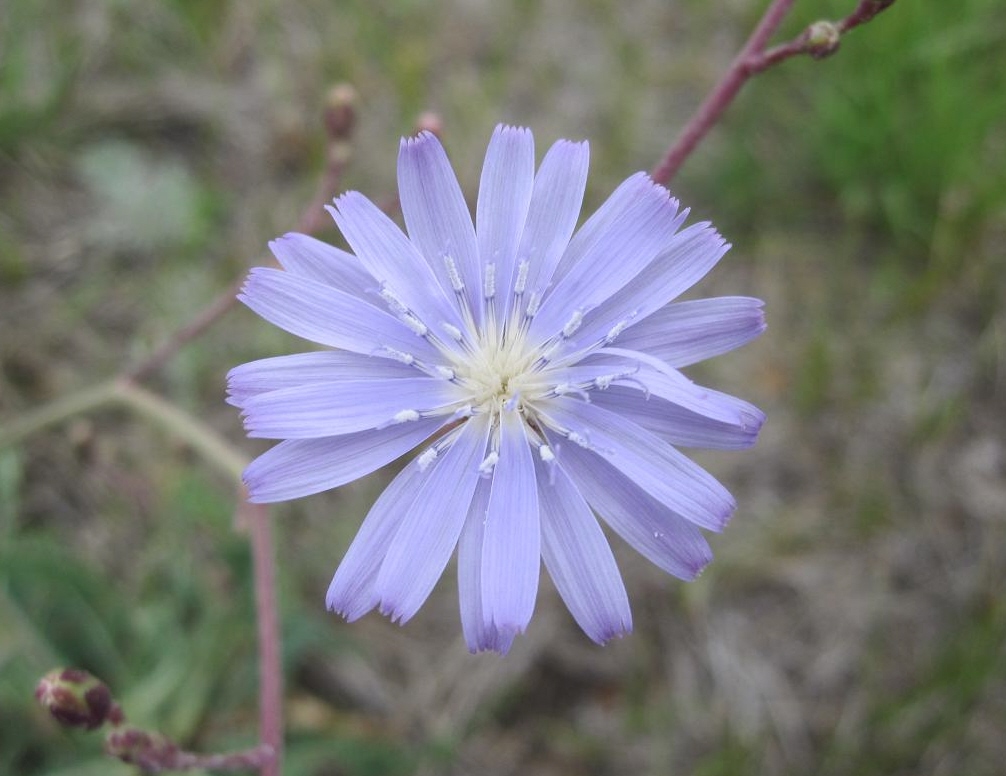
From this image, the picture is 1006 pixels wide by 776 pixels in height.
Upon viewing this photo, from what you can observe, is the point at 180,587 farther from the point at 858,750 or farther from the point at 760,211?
the point at 760,211

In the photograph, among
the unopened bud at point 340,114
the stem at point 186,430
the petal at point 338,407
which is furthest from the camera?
the unopened bud at point 340,114

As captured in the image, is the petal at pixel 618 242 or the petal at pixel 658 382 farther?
the petal at pixel 618 242

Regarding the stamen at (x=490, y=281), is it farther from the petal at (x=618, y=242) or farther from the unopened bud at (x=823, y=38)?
the unopened bud at (x=823, y=38)

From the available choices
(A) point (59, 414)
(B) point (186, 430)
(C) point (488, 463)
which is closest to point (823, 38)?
(C) point (488, 463)

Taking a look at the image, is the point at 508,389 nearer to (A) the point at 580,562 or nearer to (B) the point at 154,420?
(A) the point at 580,562

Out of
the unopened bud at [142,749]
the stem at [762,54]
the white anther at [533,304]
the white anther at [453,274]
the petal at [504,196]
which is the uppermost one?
the stem at [762,54]

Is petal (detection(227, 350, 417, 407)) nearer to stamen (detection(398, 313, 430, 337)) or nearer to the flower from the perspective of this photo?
the flower

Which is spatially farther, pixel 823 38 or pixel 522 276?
pixel 823 38

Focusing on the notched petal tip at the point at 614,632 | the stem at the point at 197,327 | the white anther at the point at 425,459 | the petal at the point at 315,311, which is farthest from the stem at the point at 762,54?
the stem at the point at 197,327
